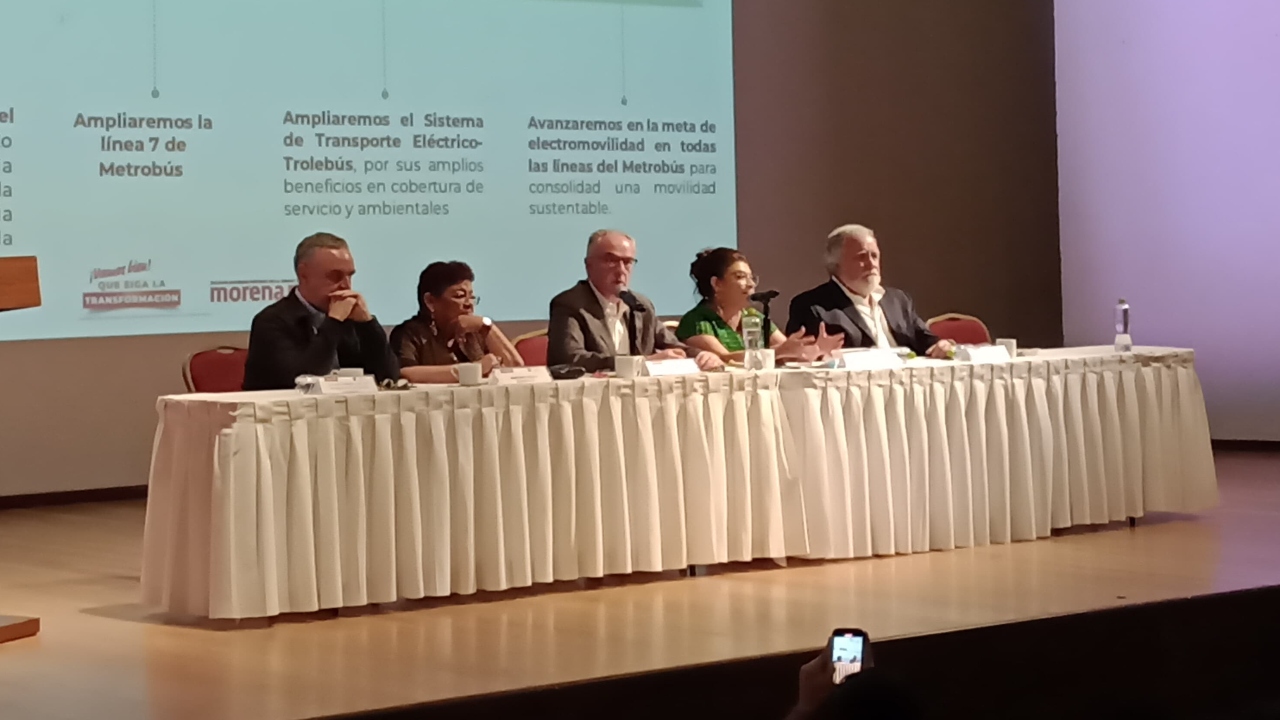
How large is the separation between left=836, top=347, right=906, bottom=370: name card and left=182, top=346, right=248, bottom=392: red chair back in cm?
197

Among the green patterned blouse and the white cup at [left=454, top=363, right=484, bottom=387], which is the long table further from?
the green patterned blouse

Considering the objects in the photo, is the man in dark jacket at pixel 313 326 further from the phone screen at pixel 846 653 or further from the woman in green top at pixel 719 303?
the phone screen at pixel 846 653

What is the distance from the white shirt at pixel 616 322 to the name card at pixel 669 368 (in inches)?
18.0

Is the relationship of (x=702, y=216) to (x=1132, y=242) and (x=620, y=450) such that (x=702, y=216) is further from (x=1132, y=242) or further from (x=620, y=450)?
(x=620, y=450)

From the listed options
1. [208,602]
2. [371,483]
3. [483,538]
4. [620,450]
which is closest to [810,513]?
[620,450]

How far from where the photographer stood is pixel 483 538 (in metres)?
→ 4.41

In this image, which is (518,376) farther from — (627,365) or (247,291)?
(247,291)

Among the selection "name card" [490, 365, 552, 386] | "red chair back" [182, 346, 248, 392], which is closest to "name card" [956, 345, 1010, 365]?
→ "name card" [490, 365, 552, 386]

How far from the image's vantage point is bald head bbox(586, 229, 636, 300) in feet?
16.7

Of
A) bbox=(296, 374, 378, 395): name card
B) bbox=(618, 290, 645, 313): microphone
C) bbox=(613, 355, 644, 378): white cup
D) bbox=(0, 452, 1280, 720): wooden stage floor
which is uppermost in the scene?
bbox=(618, 290, 645, 313): microphone

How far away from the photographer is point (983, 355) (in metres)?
5.17

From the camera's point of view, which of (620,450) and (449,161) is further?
(449,161)

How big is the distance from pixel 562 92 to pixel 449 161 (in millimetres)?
654

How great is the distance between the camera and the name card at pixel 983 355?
16.8 ft
